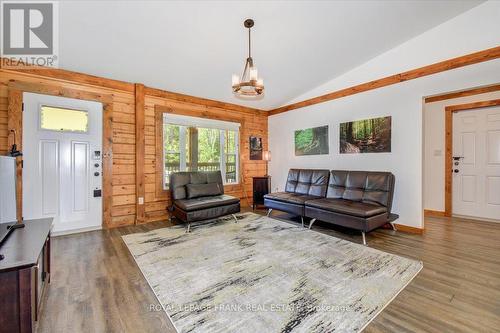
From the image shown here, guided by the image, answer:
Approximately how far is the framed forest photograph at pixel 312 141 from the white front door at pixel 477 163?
8.39 feet

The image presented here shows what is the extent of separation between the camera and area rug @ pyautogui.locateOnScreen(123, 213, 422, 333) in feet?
5.14

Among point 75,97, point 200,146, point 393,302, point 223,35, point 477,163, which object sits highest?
point 223,35

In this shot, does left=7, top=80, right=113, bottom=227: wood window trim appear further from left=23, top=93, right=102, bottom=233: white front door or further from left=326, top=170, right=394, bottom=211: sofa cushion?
left=326, top=170, right=394, bottom=211: sofa cushion

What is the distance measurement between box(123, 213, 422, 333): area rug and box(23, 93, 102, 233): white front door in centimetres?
104

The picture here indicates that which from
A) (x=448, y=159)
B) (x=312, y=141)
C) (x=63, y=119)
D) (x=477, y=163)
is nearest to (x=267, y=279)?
(x=312, y=141)

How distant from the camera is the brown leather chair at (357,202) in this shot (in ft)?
9.89

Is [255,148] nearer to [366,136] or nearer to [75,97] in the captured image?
[366,136]

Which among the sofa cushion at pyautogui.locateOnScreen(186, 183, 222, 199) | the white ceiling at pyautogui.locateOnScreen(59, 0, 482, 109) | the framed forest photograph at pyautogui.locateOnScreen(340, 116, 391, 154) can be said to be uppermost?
the white ceiling at pyautogui.locateOnScreen(59, 0, 482, 109)

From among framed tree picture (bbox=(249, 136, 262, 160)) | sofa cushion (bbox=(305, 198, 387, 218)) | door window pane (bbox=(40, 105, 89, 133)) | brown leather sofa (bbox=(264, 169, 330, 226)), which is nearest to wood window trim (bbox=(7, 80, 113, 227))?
door window pane (bbox=(40, 105, 89, 133))

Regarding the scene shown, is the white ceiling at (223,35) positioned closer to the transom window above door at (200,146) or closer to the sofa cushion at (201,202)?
the transom window above door at (200,146)

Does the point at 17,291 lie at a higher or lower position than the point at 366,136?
lower

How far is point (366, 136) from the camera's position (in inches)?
159

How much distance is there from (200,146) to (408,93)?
3909 millimetres

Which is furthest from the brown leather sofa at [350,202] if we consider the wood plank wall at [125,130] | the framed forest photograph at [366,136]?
the wood plank wall at [125,130]
